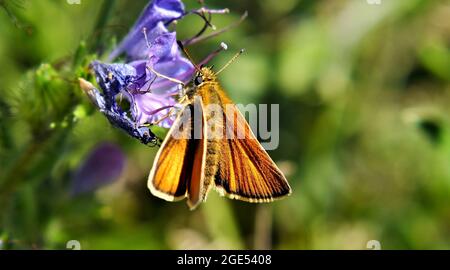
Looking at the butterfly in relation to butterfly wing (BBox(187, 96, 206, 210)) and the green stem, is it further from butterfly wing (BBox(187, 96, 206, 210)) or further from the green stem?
the green stem

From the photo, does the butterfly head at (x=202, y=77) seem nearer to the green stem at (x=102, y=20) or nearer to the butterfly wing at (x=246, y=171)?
the butterfly wing at (x=246, y=171)

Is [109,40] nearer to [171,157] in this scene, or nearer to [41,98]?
[41,98]

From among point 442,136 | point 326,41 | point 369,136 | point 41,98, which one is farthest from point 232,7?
point 41,98
